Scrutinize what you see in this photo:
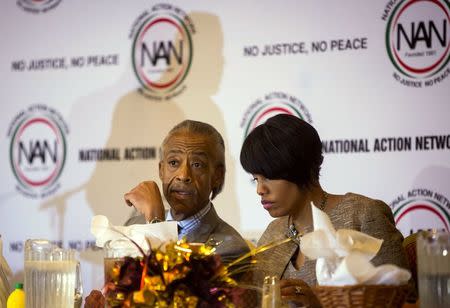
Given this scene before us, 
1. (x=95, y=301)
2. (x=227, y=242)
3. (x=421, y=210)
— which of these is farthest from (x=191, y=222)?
(x=421, y=210)

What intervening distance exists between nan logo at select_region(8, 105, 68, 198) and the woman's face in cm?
228

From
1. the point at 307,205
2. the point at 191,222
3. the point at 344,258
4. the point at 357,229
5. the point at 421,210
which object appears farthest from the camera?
the point at 421,210

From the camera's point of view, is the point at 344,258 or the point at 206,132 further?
the point at 206,132

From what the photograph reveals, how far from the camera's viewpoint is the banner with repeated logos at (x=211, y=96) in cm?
410

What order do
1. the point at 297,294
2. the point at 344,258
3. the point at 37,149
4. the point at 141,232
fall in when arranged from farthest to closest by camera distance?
the point at 37,149
the point at 297,294
the point at 141,232
the point at 344,258

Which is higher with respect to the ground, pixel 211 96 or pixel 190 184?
pixel 211 96

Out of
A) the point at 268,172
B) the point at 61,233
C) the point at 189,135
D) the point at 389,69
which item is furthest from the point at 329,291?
the point at 61,233

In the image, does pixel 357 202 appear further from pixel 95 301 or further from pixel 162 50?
pixel 162 50

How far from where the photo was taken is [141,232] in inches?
95.3

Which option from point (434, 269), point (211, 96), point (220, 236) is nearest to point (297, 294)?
point (434, 269)

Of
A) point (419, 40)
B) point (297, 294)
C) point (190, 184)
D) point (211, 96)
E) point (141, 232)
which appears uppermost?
point (419, 40)

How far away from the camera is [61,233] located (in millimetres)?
4973

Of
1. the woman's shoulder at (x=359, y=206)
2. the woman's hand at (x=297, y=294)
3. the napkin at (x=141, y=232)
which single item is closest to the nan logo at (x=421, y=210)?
the woman's shoulder at (x=359, y=206)

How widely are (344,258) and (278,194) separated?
3.04ft
